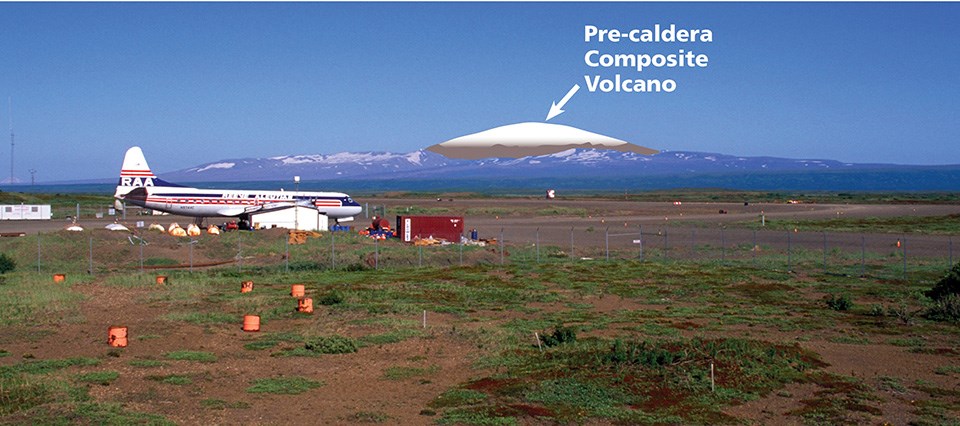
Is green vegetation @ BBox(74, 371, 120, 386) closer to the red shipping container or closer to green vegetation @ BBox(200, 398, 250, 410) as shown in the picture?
green vegetation @ BBox(200, 398, 250, 410)

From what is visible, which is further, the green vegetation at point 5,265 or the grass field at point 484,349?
the green vegetation at point 5,265

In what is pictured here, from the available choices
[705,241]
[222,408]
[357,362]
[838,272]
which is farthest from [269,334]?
[705,241]

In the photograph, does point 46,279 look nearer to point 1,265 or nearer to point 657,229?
point 1,265

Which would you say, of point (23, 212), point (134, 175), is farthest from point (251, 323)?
point (23, 212)

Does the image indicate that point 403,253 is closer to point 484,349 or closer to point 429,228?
point 429,228

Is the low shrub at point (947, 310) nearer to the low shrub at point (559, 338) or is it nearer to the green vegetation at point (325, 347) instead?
the low shrub at point (559, 338)

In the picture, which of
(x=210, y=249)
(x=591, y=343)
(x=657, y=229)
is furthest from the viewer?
A: (x=657, y=229)

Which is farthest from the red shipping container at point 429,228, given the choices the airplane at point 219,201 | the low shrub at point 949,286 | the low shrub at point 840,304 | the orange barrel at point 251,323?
the low shrub at point 949,286
